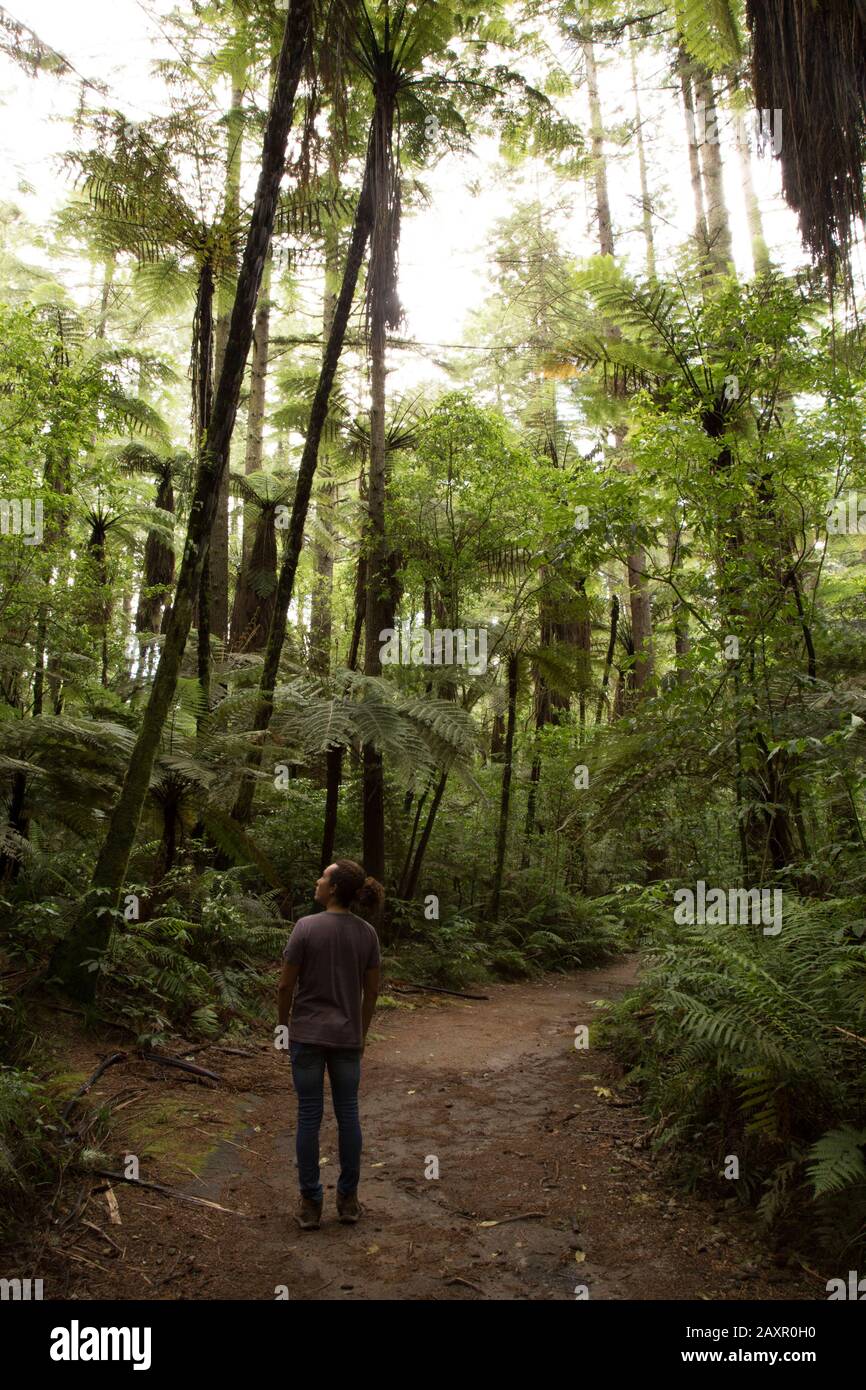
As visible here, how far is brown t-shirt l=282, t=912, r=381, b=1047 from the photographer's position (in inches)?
145

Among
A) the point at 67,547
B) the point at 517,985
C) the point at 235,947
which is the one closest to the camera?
the point at 235,947

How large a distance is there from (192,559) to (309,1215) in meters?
3.99

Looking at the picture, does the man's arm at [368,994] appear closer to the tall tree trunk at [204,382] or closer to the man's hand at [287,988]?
the man's hand at [287,988]

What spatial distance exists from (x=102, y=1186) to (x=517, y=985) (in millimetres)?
6797

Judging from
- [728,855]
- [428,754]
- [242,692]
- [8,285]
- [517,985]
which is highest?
[8,285]

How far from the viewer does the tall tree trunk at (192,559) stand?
527cm

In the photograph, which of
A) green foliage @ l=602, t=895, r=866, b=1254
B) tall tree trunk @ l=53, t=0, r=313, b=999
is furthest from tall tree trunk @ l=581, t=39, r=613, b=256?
green foliage @ l=602, t=895, r=866, b=1254

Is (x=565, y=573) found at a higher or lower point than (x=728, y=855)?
higher

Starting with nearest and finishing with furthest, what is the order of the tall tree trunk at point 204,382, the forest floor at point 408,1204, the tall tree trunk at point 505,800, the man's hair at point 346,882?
the forest floor at point 408,1204 → the man's hair at point 346,882 → the tall tree trunk at point 204,382 → the tall tree trunk at point 505,800

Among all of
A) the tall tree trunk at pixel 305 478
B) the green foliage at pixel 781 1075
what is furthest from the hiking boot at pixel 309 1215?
the tall tree trunk at pixel 305 478

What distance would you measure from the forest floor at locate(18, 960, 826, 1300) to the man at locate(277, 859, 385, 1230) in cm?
23
